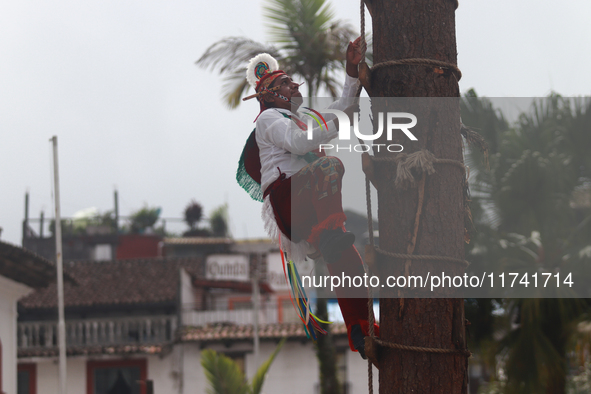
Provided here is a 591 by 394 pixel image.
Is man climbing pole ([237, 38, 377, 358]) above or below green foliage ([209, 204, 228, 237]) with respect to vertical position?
below

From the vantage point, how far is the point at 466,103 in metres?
13.7

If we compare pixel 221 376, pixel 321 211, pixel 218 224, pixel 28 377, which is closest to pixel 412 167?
pixel 321 211

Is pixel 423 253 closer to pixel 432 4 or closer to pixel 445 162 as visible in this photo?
pixel 445 162

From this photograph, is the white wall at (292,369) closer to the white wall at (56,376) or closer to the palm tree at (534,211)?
the white wall at (56,376)

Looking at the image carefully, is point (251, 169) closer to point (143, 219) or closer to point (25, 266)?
point (25, 266)

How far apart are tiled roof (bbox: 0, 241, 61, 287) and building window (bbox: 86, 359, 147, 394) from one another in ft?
34.8

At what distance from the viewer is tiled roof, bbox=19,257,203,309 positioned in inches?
997

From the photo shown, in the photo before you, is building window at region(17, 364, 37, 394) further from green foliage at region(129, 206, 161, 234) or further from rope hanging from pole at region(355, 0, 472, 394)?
rope hanging from pole at region(355, 0, 472, 394)

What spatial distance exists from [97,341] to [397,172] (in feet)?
75.5

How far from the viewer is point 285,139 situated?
3.35m

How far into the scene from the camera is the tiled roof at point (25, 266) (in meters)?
11.8

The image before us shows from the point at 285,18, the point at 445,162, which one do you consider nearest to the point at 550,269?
the point at 285,18

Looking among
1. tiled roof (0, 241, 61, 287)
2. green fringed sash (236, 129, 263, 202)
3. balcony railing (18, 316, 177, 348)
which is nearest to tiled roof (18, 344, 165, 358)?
balcony railing (18, 316, 177, 348)

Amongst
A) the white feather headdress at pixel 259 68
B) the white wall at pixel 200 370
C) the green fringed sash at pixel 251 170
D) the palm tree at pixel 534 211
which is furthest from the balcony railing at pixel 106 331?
the white feather headdress at pixel 259 68
